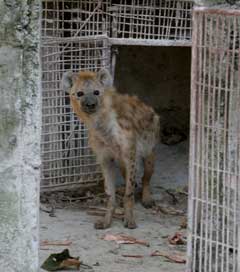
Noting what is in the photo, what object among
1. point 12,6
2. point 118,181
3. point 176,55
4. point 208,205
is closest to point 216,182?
point 208,205

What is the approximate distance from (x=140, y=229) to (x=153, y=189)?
3.76 feet

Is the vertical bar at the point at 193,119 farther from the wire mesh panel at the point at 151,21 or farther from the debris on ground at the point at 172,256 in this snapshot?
the wire mesh panel at the point at 151,21

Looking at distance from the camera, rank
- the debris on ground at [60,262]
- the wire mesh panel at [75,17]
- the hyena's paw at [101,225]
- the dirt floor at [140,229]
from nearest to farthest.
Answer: the debris on ground at [60,262]
the dirt floor at [140,229]
the hyena's paw at [101,225]
the wire mesh panel at [75,17]

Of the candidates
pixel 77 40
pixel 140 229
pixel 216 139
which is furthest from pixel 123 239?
pixel 216 139

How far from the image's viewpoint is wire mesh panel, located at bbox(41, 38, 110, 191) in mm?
7535

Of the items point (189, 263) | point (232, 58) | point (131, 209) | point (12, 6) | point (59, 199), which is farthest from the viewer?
point (59, 199)

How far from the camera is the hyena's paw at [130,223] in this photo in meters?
7.12

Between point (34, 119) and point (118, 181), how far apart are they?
4.45 metres

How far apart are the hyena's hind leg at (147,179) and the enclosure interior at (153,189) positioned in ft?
0.25

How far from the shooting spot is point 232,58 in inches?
183

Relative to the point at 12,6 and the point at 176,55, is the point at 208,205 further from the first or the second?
the point at 176,55

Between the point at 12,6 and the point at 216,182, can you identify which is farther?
the point at 216,182

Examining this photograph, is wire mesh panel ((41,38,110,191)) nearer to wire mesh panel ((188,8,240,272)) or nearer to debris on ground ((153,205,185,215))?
debris on ground ((153,205,185,215))

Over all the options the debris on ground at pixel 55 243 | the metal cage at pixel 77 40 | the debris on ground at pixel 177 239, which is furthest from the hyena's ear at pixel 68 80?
the debris on ground at pixel 177 239
